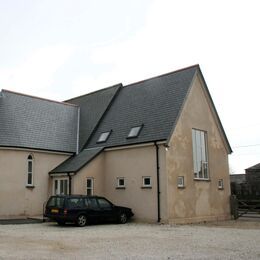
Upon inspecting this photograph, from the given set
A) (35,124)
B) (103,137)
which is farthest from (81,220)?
(35,124)

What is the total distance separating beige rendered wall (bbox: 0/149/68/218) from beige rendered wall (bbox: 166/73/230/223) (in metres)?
8.88

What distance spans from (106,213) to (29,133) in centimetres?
851

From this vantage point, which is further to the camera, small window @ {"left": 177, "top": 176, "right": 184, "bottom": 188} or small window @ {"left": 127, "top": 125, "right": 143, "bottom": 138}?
small window @ {"left": 127, "top": 125, "right": 143, "bottom": 138}

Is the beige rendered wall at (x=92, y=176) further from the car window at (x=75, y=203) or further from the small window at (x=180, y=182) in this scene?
the small window at (x=180, y=182)

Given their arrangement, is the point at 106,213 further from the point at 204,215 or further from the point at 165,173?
the point at 204,215

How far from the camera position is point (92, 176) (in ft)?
76.7

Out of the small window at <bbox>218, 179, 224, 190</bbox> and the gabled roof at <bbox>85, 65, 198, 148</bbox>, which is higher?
the gabled roof at <bbox>85, 65, 198, 148</bbox>

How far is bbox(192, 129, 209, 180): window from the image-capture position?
75.2 feet

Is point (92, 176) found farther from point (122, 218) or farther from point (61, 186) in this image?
point (122, 218)

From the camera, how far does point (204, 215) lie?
2248cm

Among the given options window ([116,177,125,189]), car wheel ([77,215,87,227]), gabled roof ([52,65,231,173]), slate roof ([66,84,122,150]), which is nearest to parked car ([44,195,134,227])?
car wheel ([77,215,87,227])

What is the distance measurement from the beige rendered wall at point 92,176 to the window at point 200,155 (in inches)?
234

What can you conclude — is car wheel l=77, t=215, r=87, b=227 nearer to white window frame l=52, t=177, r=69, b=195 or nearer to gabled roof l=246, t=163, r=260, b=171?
white window frame l=52, t=177, r=69, b=195

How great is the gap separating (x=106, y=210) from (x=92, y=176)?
13.3 feet
